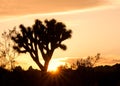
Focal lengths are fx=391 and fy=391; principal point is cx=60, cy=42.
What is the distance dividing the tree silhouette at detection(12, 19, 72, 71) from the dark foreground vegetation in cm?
1453

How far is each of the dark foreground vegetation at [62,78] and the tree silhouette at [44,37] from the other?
572 inches

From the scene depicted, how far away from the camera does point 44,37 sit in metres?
34.8

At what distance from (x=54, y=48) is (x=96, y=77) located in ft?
50.6

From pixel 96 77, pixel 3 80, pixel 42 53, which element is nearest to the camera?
pixel 3 80

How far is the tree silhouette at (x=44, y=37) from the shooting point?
3469 cm

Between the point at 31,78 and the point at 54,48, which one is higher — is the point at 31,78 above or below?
above

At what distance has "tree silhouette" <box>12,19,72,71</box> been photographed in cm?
3469

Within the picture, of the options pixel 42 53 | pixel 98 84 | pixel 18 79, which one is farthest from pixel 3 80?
pixel 42 53

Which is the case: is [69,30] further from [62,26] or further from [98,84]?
[98,84]

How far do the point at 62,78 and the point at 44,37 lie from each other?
52.4 ft

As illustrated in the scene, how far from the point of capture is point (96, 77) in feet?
65.2

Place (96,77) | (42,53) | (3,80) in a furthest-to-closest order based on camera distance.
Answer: (42,53) < (96,77) < (3,80)

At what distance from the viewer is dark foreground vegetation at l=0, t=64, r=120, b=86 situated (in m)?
18.5

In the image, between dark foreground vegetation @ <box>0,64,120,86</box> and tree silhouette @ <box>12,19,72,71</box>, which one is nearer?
dark foreground vegetation @ <box>0,64,120,86</box>
